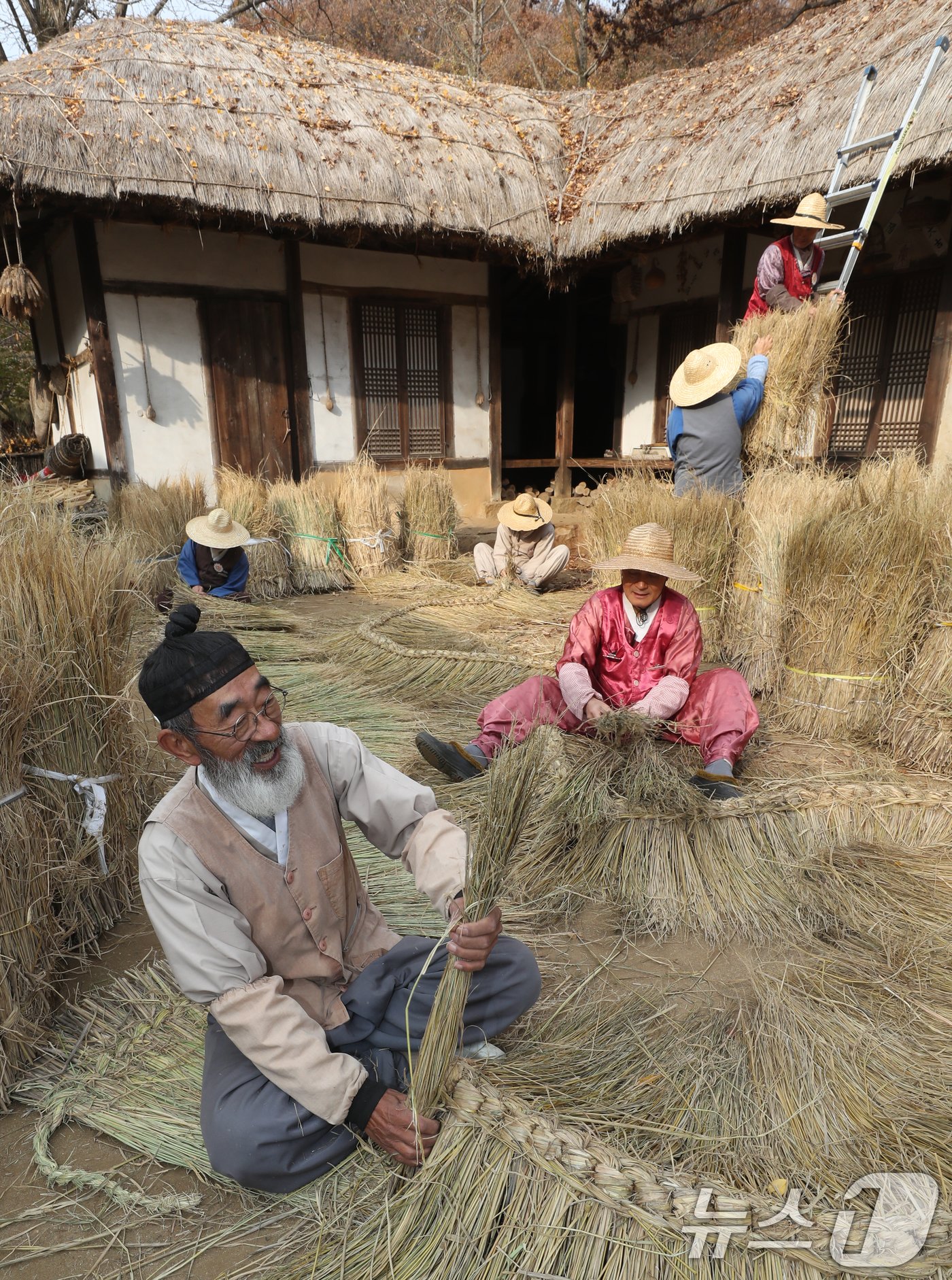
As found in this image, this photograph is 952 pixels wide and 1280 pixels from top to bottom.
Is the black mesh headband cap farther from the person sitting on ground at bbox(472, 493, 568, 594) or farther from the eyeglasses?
the person sitting on ground at bbox(472, 493, 568, 594)

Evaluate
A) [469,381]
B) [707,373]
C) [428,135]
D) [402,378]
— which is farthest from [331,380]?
[707,373]

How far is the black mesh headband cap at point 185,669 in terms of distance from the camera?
1.33 m

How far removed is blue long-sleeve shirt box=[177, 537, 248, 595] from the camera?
193 inches

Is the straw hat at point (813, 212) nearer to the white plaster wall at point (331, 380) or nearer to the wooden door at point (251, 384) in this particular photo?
the white plaster wall at point (331, 380)

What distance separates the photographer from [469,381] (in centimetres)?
805

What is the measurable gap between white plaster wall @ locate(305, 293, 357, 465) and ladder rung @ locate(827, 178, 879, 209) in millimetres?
4210

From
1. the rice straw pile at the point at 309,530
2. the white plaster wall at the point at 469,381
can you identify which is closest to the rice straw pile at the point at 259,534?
the rice straw pile at the point at 309,530

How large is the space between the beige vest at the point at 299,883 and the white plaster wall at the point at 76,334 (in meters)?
6.00

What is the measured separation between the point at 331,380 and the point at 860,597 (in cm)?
567

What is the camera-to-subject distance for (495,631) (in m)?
4.30

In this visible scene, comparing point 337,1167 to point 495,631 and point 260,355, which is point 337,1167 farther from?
point 260,355

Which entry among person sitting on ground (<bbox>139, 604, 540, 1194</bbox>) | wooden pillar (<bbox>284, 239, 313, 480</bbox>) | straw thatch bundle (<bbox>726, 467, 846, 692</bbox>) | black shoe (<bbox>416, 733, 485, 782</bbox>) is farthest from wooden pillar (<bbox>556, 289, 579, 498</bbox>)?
person sitting on ground (<bbox>139, 604, 540, 1194</bbox>)

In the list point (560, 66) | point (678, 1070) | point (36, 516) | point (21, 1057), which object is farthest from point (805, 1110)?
point (560, 66)

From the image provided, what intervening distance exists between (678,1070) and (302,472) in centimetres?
661
